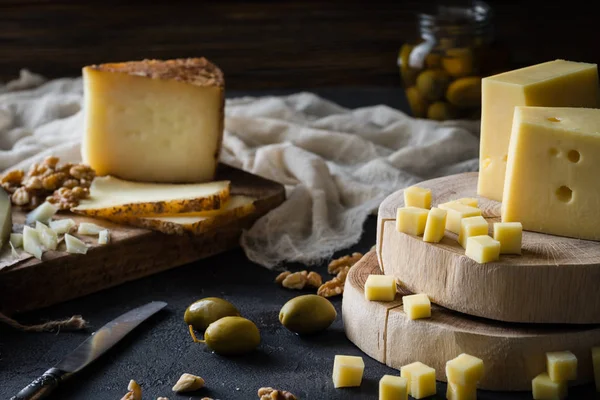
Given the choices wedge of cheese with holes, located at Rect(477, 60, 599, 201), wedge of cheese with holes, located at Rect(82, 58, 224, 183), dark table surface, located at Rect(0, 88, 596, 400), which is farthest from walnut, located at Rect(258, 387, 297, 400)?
wedge of cheese with holes, located at Rect(82, 58, 224, 183)

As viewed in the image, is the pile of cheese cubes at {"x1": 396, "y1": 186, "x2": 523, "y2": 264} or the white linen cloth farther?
the white linen cloth

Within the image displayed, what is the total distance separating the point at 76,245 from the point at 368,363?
849 mm

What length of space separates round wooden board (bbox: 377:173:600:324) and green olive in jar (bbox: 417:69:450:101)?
4.82ft

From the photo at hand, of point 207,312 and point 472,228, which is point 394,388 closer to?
point 472,228

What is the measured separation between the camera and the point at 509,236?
1877mm

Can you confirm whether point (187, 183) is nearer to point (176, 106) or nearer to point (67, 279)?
point (176, 106)

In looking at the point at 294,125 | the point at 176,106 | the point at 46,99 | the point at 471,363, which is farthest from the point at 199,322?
the point at 46,99

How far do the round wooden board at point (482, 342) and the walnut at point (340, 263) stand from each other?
53 cm

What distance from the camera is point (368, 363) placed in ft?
6.56

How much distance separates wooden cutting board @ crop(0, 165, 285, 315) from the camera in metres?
2.27

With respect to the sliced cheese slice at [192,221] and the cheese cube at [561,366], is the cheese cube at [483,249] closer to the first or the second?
the cheese cube at [561,366]

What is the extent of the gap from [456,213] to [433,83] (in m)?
1.50

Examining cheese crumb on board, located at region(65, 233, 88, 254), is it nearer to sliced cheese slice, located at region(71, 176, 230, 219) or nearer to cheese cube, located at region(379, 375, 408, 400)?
sliced cheese slice, located at region(71, 176, 230, 219)

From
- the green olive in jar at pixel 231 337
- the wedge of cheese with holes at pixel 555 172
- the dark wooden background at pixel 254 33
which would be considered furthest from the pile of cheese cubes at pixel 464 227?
the dark wooden background at pixel 254 33
